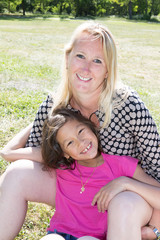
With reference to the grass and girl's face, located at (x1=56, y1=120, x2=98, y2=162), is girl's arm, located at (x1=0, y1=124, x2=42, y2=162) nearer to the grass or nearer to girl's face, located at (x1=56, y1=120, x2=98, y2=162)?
girl's face, located at (x1=56, y1=120, x2=98, y2=162)

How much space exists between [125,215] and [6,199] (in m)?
0.79

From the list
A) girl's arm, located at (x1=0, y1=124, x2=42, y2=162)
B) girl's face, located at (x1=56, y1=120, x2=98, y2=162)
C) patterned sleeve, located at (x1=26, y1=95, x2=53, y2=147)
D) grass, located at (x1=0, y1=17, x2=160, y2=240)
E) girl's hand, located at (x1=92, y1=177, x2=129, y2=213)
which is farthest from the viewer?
grass, located at (x1=0, y1=17, x2=160, y2=240)

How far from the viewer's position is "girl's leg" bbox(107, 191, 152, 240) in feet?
5.70

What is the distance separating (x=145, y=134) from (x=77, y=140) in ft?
1.59

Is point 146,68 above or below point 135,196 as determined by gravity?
below

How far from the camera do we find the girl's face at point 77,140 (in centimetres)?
220

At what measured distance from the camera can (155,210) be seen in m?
2.09

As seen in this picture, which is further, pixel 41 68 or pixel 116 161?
pixel 41 68

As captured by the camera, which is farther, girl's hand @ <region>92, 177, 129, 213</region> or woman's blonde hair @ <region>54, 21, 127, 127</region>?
woman's blonde hair @ <region>54, 21, 127, 127</region>

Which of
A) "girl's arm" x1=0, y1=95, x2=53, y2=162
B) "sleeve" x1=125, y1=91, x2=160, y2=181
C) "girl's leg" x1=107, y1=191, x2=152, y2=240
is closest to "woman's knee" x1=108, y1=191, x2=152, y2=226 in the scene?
"girl's leg" x1=107, y1=191, x2=152, y2=240

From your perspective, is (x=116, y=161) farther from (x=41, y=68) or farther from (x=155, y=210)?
(x=41, y=68)

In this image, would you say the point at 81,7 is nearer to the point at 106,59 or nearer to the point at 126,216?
the point at 106,59

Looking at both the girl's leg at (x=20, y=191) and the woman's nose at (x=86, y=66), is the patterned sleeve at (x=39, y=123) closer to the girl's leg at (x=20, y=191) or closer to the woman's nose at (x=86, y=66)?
the girl's leg at (x=20, y=191)

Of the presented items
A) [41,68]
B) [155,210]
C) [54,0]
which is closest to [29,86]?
[41,68]
